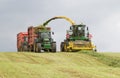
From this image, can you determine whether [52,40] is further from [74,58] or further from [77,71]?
[77,71]

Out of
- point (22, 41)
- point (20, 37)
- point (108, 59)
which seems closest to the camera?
point (108, 59)

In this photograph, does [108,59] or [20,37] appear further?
[20,37]

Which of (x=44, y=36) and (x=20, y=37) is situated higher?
(x=20, y=37)

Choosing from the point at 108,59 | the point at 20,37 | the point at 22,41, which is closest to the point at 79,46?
the point at 108,59

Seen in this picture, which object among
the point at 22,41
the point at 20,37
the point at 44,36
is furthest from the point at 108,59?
the point at 20,37

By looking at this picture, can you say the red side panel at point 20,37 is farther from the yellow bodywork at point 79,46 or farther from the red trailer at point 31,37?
the yellow bodywork at point 79,46

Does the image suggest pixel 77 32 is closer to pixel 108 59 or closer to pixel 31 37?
pixel 31 37

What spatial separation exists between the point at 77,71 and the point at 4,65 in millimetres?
3897

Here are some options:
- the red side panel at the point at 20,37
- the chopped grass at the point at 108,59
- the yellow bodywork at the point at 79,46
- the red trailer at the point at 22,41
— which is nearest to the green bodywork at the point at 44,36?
the yellow bodywork at the point at 79,46

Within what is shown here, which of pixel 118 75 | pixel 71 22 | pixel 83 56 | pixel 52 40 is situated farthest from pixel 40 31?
pixel 118 75

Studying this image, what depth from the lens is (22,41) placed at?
61.5 metres

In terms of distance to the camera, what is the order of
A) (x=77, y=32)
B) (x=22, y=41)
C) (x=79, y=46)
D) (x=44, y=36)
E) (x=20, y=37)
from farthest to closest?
(x=20, y=37)
(x=22, y=41)
(x=77, y=32)
(x=44, y=36)
(x=79, y=46)

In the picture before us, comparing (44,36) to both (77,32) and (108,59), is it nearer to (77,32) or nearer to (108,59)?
(77,32)

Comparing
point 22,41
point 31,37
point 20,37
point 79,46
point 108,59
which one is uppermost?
point 20,37
